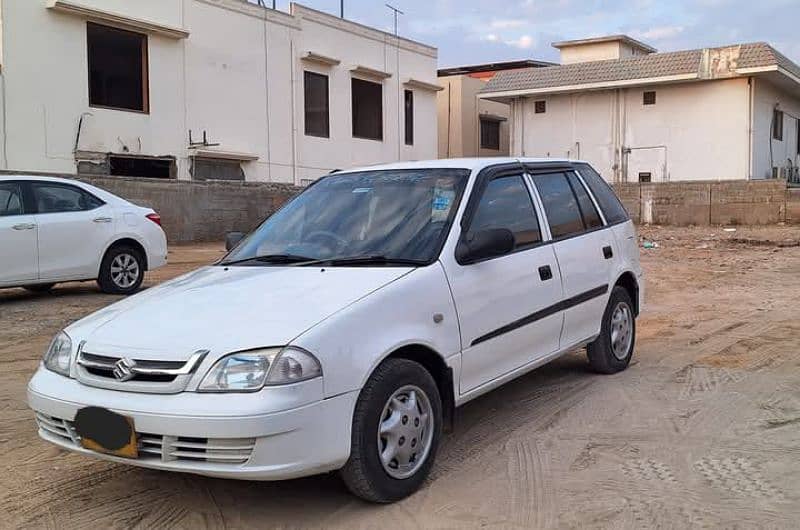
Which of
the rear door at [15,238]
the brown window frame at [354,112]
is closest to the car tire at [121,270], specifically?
the rear door at [15,238]

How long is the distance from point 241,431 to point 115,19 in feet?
64.9

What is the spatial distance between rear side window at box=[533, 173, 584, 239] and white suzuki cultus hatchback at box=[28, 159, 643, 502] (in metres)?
0.02

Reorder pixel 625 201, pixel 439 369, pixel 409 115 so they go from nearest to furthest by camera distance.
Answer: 1. pixel 439 369
2. pixel 625 201
3. pixel 409 115

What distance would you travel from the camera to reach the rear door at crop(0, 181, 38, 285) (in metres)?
9.23

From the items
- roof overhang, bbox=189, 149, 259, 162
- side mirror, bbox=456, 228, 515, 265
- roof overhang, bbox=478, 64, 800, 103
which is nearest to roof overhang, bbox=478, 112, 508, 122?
roof overhang, bbox=478, 64, 800, 103

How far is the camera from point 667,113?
28672mm

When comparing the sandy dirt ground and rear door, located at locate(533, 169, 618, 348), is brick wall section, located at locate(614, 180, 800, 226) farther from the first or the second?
rear door, located at locate(533, 169, 618, 348)

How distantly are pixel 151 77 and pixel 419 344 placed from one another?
20052 mm

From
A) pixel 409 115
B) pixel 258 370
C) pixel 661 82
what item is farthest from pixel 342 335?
pixel 409 115

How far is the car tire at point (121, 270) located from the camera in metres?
10.3

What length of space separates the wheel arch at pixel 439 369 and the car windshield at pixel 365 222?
495mm

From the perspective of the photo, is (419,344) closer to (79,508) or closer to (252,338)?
(252,338)

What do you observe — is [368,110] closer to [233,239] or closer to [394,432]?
[233,239]

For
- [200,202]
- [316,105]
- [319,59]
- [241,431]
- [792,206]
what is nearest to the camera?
[241,431]
